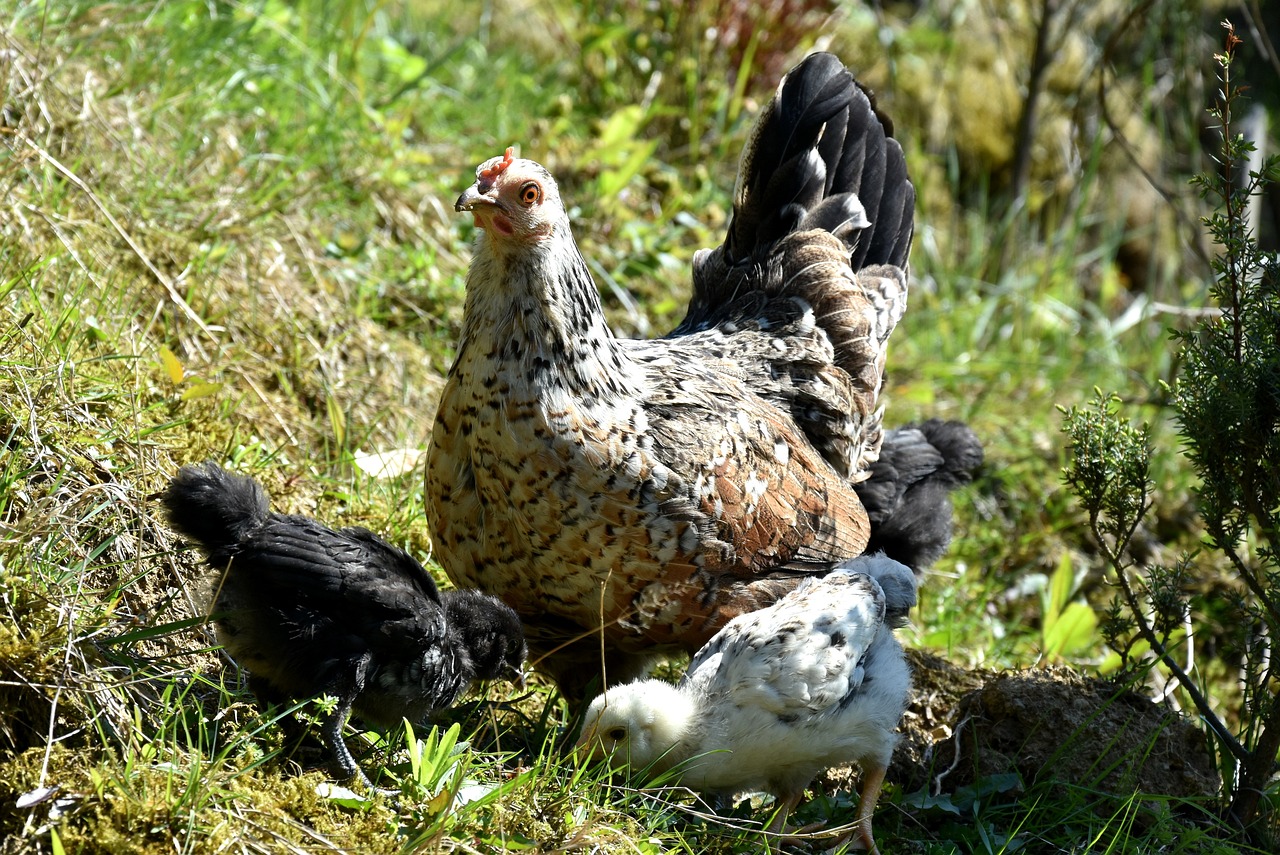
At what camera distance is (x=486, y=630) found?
3.64 m

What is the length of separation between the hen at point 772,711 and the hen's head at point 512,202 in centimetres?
150

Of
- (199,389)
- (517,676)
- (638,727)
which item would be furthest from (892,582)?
(199,389)

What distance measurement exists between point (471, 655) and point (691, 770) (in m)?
0.78

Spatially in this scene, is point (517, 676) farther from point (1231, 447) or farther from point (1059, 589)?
point (1059, 589)

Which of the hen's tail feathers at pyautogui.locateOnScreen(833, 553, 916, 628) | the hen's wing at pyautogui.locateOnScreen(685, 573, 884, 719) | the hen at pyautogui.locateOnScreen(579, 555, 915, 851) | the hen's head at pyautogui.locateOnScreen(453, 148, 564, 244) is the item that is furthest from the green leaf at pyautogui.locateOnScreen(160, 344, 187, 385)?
the hen's tail feathers at pyautogui.locateOnScreen(833, 553, 916, 628)

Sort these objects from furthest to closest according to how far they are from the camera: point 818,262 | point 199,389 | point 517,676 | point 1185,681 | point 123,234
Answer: point 818,262
point 123,234
point 199,389
point 1185,681
point 517,676

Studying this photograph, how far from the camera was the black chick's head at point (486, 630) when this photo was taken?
3.63 meters

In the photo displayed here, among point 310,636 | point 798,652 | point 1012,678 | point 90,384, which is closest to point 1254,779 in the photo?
point 1012,678

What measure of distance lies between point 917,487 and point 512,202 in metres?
2.46

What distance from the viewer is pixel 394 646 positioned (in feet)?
11.4

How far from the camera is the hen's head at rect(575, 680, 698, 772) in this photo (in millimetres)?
3641

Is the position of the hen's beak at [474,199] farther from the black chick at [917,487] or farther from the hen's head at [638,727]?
the black chick at [917,487]

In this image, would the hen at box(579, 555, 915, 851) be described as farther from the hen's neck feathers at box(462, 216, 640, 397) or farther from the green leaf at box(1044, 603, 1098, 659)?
the green leaf at box(1044, 603, 1098, 659)

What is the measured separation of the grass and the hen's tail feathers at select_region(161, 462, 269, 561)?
30 cm
